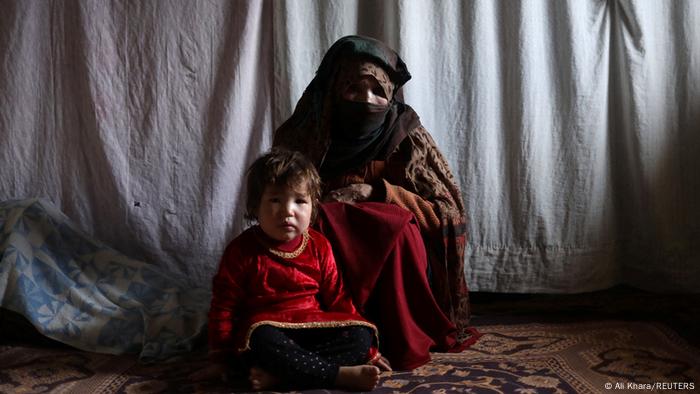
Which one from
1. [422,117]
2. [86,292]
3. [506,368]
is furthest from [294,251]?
[422,117]

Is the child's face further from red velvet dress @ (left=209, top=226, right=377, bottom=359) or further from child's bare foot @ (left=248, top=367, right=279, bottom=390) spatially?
child's bare foot @ (left=248, top=367, right=279, bottom=390)

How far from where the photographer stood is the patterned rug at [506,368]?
2205 millimetres

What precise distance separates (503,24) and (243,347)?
2020mm

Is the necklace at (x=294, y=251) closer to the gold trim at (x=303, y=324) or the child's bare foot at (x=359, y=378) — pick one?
the gold trim at (x=303, y=324)

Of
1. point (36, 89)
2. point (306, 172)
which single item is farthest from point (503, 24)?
point (36, 89)

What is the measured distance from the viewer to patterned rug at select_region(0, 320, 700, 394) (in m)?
2.21

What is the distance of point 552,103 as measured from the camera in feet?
10.7

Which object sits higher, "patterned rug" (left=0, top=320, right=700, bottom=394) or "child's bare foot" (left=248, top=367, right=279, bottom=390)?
"child's bare foot" (left=248, top=367, right=279, bottom=390)

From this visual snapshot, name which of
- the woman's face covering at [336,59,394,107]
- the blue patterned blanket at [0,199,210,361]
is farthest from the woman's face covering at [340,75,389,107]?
the blue patterned blanket at [0,199,210,361]

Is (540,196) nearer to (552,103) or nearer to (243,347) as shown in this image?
(552,103)

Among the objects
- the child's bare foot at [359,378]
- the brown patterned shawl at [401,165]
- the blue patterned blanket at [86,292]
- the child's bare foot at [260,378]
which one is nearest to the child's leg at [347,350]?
the child's bare foot at [359,378]

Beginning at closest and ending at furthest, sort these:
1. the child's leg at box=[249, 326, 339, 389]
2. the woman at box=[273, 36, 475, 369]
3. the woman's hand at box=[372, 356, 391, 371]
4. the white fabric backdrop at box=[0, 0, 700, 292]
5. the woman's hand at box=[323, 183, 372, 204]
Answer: the child's leg at box=[249, 326, 339, 389] → the woman's hand at box=[372, 356, 391, 371] → the woman at box=[273, 36, 475, 369] → the woman's hand at box=[323, 183, 372, 204] → the white fabric backdrop at box=[0, 0, 700, 292]

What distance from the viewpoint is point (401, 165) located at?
111 inches

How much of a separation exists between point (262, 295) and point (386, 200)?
645 mm
